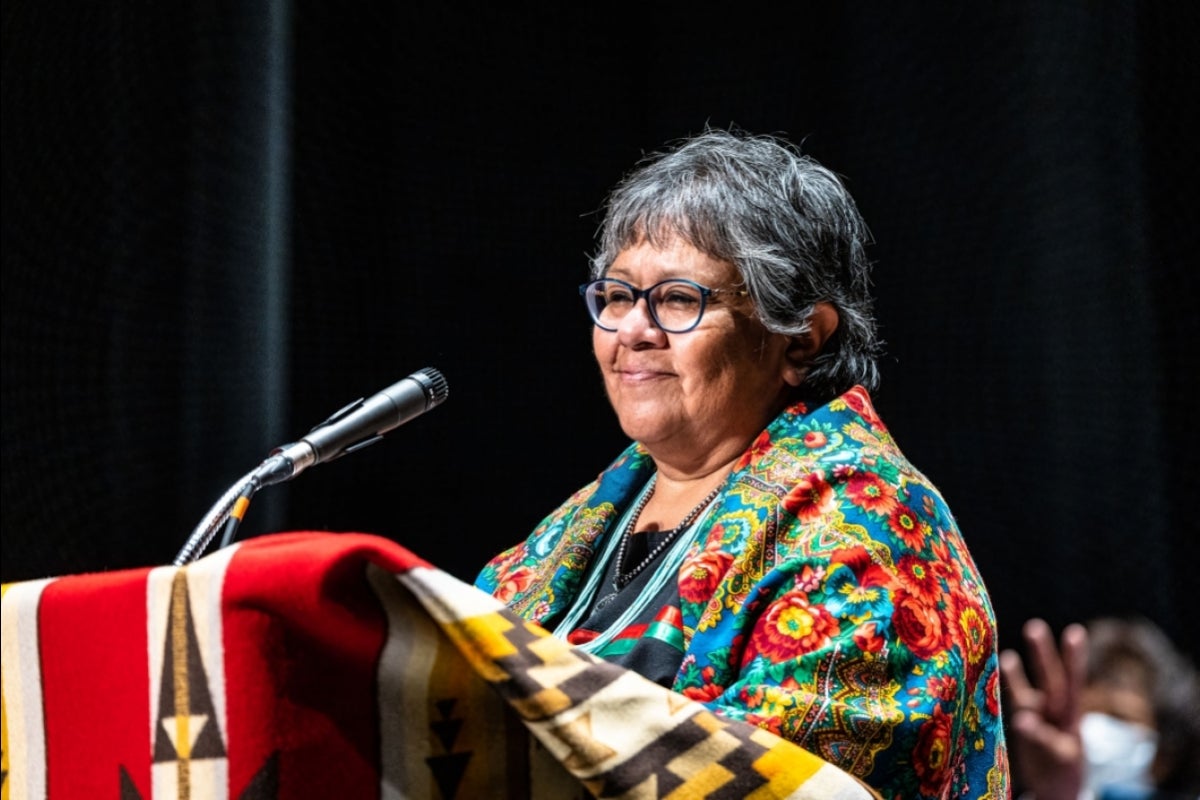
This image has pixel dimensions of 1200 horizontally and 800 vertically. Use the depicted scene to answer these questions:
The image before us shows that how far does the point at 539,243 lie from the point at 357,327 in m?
0.41

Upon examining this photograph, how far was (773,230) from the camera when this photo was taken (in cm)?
176

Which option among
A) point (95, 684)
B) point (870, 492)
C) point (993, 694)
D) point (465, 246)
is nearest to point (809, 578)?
point (870, 492)

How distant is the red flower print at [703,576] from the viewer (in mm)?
1491

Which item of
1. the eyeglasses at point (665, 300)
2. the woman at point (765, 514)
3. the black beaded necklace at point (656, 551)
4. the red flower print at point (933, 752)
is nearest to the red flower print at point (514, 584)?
the woman at point (765, 514)

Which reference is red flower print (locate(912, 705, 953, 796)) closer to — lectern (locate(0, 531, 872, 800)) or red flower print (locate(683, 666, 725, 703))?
red flower print (locate(683, 666, 725, 703))

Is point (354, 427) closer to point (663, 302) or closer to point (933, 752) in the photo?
point (663, 302)

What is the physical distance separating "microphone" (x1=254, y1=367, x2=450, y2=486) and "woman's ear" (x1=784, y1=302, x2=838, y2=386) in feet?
1.88

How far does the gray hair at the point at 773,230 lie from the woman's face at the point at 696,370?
0.03 metres

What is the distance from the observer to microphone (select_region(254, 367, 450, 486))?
133cm

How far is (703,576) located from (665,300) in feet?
1.50

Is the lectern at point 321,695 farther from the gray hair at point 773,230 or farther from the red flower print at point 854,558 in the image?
the gray hair at point 773,230

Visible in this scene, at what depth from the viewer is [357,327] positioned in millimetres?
2424

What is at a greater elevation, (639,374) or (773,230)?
(773,230)

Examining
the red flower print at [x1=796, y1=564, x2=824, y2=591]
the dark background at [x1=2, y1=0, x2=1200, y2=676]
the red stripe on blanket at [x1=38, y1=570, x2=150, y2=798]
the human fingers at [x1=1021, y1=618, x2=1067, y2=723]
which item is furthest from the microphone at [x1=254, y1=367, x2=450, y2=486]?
the dark background at [x1=2, y1=0, x2=1200, y2=676]
